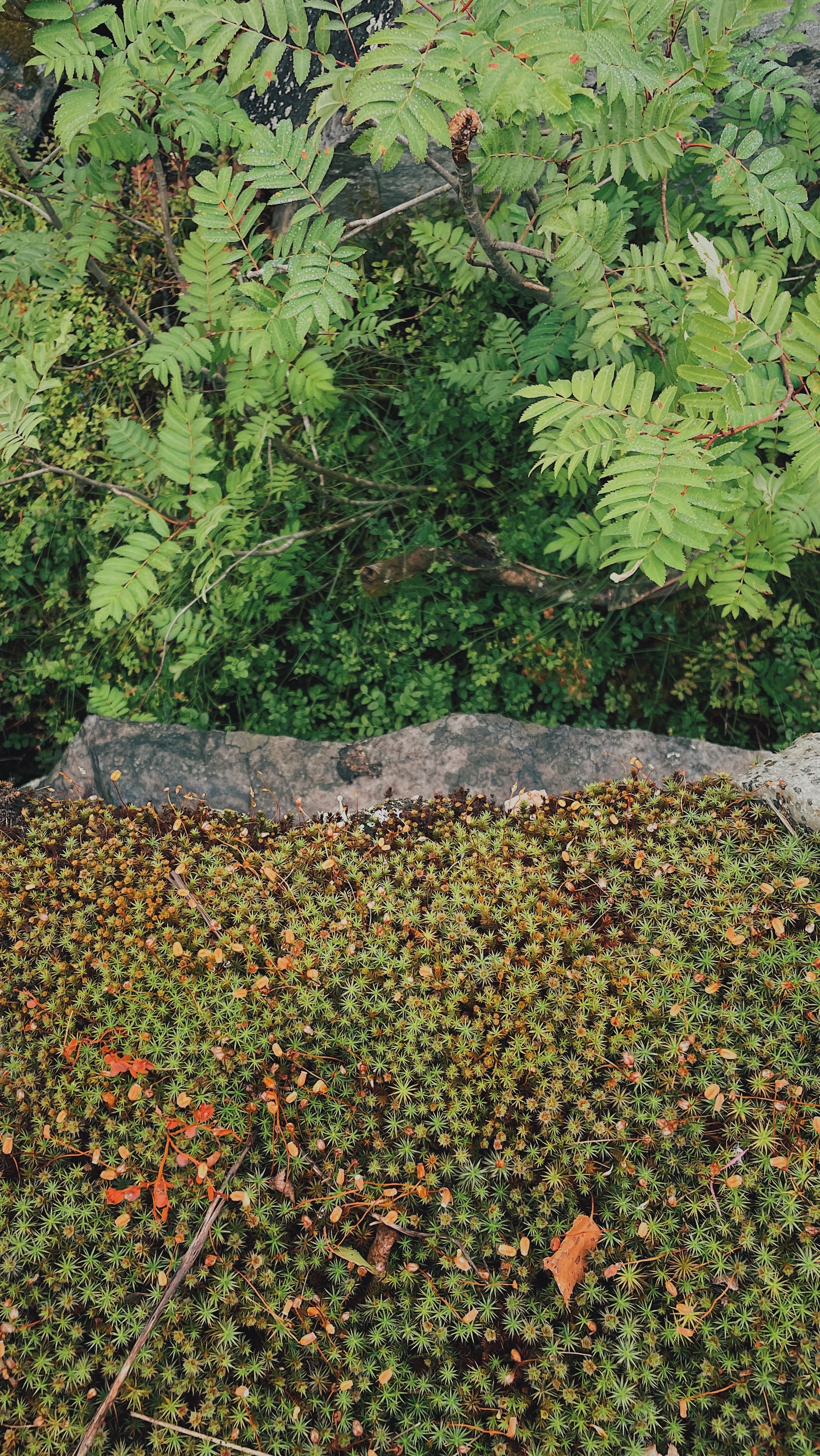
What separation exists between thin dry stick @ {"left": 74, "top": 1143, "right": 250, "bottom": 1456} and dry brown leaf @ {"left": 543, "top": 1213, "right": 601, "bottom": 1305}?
78 centimetres

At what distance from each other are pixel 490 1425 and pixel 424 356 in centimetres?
424

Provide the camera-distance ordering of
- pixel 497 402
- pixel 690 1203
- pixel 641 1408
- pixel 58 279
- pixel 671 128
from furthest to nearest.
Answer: pixel 497 402 → pixel 58 279 → pixel 671 128 → pixel 690 1203 → pixel 641 1408

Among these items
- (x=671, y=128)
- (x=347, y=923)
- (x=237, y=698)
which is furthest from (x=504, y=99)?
(x=237, y=698)

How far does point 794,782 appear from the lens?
8.51ft

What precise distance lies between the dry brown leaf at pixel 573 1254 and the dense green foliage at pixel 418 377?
162 centimetres

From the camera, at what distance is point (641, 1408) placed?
1817 millimetres

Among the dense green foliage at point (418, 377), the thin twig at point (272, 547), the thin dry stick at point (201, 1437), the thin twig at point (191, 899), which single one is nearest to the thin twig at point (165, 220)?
the dense green foliage at point (418, 377)

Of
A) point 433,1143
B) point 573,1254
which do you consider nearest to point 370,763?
point 433,1143

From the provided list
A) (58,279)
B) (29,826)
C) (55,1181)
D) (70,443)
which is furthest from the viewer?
(70,443)

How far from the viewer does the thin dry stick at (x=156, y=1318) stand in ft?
6.11

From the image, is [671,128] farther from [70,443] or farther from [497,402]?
[70,443]

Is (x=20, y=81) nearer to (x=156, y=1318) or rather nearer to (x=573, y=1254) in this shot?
(x=156, y=1318)

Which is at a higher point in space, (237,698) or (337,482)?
(337,482)

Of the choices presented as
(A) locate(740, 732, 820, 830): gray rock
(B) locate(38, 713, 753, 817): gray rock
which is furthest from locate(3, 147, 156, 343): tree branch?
(A) locate(740, 732, 820, 830): gray rock
